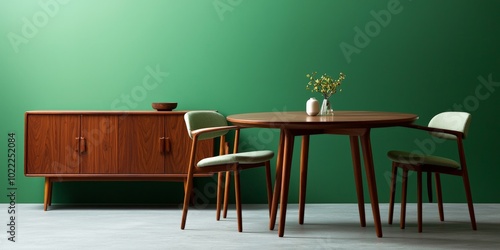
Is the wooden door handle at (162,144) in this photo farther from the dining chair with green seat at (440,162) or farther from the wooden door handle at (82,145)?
the dining chair with green seat at (440,162)

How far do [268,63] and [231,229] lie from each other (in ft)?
5.51

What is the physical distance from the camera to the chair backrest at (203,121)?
15.6ft

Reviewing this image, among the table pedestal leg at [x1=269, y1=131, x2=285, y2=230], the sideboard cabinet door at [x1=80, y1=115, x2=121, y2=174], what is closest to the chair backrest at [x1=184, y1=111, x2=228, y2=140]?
the table pedestal leg at [x1=269, y1=131, x2=285, y2=230]

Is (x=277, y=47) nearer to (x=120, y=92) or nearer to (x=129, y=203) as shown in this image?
(x=120, y=92)

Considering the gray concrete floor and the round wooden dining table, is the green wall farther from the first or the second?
the round wooden dining table

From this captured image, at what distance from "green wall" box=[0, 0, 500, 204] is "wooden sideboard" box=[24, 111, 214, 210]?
→ 339 millimetres

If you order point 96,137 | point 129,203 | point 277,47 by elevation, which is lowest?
point 129,203

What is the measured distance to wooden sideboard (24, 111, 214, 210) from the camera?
17.8ft

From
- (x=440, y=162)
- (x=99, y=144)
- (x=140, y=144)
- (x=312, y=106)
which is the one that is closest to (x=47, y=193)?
(x=99, y=144)

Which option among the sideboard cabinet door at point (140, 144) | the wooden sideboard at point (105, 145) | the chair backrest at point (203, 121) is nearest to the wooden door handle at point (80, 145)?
the wooden sideboard at point (105, 145)

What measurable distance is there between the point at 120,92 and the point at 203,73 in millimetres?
717

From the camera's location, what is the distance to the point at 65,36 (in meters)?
5.74

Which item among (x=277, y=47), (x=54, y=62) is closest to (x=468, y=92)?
(x=277, y=47)

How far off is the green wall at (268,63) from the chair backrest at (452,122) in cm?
77
